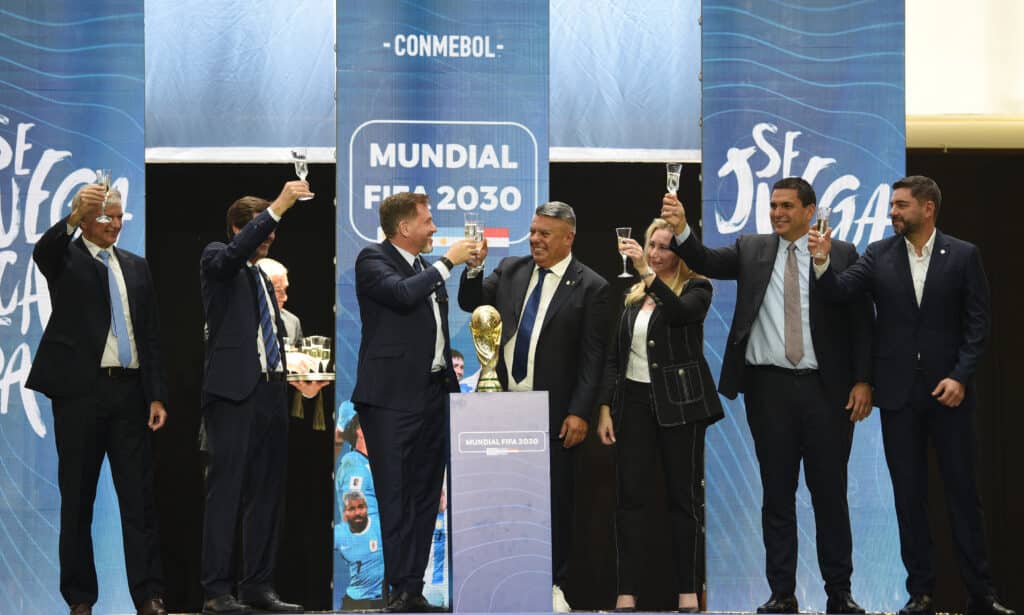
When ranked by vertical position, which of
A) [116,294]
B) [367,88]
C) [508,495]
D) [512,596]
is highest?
[367,88]

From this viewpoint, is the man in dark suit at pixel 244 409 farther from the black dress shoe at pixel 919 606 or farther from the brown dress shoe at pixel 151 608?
the black dress shoe at pixel 919 606

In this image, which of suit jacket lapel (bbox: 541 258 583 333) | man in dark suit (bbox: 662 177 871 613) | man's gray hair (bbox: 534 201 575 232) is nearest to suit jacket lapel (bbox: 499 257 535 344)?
suit jacket lapel (bbox: 541 258 583 333)

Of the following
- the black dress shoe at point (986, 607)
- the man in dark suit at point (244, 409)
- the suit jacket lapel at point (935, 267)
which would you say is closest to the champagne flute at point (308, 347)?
the man in dark suit at point (244, 409)

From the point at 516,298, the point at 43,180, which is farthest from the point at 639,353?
the point at 43,180

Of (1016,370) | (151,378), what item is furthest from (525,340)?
(1016,370)

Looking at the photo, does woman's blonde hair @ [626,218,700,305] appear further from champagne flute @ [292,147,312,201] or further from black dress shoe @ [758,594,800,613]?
champagne flute @ [292,147,312,201]

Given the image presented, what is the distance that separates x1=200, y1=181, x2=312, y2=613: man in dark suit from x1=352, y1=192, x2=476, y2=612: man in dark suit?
39cm

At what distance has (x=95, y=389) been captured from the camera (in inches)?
212

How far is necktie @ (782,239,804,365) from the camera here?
217 inches

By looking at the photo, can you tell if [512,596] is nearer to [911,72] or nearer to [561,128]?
[561,128]

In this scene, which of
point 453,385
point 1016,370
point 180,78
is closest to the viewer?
point 453,385

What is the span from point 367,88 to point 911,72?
9.90ft

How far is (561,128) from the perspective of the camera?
7238 millimetres

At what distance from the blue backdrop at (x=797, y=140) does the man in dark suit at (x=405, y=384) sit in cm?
145
